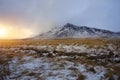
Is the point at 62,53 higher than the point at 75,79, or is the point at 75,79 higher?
the point at 62,53

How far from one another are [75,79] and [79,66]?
14.8 ft

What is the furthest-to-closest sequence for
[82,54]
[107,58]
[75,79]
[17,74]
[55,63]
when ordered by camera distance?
[82,54] < [107,58] < [55,63] < [17,74] < [75,79]

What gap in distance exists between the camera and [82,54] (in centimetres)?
3123

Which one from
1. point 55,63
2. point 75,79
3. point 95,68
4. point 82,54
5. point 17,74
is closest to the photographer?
point 75,79

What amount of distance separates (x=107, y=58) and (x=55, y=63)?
8273mm

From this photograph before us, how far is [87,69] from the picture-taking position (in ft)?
74.4

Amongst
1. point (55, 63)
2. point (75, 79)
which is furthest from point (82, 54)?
point (75, 79)

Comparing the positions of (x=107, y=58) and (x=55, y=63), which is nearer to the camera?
(x=55, y=63)

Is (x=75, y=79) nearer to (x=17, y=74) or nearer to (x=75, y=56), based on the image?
(x=17, y=74)

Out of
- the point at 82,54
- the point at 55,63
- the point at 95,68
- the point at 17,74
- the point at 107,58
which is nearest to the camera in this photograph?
the point at 17,74

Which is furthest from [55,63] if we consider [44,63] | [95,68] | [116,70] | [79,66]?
[116,70]

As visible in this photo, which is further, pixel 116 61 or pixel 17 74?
pixel 116 61

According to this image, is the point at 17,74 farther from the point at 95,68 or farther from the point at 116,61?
the point at 116,61

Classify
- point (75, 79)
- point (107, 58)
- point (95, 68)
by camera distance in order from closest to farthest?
point (75, 79) < point (95, 68) < point (107, 58)
